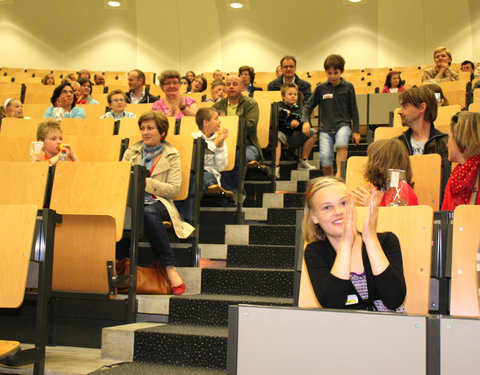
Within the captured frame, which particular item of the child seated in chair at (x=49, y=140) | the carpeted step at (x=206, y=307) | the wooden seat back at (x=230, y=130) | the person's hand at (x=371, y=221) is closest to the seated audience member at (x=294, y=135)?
the wooden seat back at (x=230, y=130)

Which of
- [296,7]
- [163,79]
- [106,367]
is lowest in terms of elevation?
[106,367]

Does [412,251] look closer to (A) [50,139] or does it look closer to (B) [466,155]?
(B) [466,155]

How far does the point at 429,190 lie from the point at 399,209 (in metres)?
1.00

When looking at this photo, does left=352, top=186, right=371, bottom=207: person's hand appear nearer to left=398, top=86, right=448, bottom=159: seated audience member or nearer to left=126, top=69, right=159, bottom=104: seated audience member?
left=398, top=86, right=448, bottom=159: seated audience member

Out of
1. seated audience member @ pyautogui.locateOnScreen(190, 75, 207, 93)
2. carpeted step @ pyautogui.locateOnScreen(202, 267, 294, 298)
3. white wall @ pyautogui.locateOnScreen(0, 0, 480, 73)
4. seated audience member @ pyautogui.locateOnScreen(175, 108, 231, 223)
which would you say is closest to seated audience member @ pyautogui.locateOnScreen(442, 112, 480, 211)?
carpeted step @ pyautogui.locateOnScreen(202, 267, 294, 298)

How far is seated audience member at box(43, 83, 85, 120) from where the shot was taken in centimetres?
490

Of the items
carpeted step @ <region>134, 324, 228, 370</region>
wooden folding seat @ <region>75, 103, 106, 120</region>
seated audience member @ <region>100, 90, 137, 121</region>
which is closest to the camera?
carpeted step @ <region>134, 324, 228, 370</region>

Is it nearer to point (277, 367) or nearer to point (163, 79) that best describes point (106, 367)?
point (277, 367)

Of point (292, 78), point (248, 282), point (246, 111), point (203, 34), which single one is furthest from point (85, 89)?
point (203, 34)

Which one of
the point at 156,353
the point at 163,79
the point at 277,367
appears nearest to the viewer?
the point at 277,367

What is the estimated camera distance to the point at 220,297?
2.67 meters

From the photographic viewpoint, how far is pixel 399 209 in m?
1.83

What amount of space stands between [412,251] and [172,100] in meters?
3.21

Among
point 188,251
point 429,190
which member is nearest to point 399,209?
point 429,190
